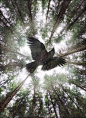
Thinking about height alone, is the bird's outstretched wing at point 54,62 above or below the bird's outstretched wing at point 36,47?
below

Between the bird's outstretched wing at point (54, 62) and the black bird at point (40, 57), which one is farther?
the bird's outstretched wing at point (54, 62)

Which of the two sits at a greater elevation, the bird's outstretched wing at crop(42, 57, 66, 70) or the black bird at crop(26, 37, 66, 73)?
the black bird at crop(26, 37, 66, 73)

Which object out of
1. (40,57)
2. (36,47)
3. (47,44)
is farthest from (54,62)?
→ (47,44)

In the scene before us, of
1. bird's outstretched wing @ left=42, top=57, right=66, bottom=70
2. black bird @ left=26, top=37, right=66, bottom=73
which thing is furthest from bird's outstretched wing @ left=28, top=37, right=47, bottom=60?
bird's outstretched wing @ left=42, top=57, right=66, bottom=70

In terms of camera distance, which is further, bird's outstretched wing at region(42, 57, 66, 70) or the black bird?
bird's outstretched wing at region(42, 57, 66, 70)

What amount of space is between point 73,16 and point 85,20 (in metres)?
1.42

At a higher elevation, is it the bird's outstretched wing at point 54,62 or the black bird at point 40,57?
the black bird at point 40,57

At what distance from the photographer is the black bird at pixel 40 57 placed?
172 inches

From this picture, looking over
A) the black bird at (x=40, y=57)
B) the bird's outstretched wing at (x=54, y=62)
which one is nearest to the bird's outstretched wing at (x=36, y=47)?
the black bird at (x=40, y=57)

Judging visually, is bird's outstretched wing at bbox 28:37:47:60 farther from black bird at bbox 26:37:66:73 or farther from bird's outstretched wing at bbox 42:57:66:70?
bird's outstretched wing at bbox 42:57:66:70

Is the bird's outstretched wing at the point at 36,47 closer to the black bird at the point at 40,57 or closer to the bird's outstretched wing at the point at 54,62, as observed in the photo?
the black bird at the point at 40,57

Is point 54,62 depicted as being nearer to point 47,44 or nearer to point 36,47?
point 36,47

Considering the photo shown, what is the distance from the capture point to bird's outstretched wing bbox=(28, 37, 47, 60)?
4.34 metres

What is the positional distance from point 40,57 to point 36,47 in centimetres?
80
